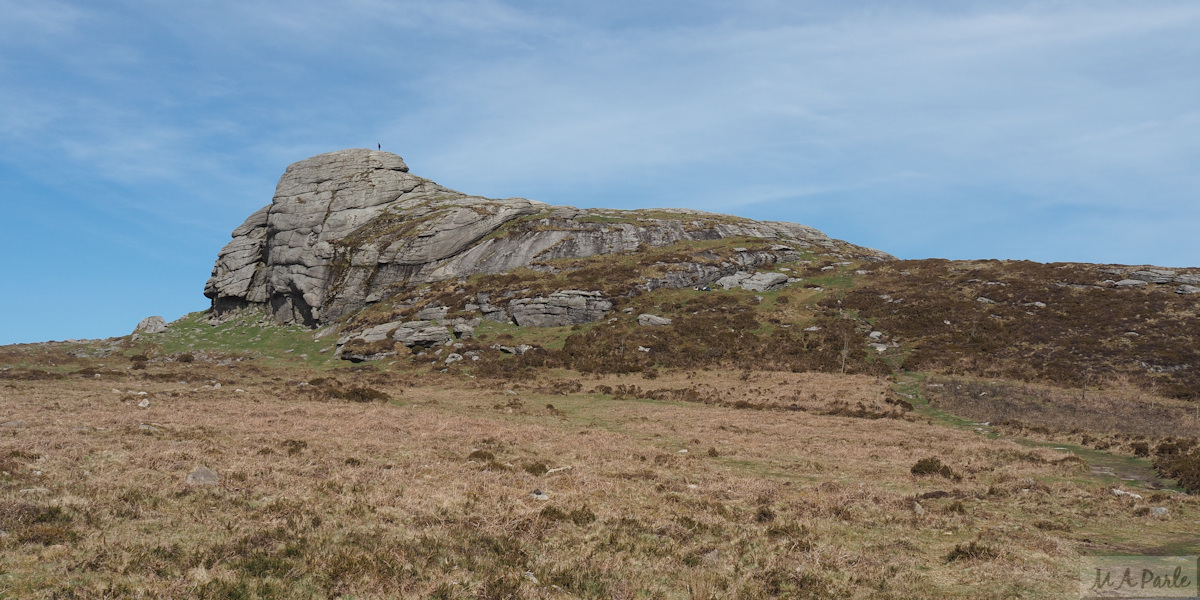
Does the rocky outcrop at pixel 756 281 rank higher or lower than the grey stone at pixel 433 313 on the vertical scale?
higher

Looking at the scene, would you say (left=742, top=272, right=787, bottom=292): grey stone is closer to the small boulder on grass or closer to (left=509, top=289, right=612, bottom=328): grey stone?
(left=509, top=289, right=612, bottom=328): grey stone

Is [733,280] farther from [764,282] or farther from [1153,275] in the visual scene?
[1153,275]

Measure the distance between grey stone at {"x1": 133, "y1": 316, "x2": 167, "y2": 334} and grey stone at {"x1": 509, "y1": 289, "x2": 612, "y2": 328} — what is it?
144 ft

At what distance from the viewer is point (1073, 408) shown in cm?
3650

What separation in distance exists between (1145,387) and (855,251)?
64544 millimetres

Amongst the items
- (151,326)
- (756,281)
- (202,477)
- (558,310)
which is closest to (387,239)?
(151,326)

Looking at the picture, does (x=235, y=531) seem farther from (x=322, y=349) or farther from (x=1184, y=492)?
(x=322, y=349)

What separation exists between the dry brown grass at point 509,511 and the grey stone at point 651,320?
33960mm

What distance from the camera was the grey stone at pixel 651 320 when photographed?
6166 centimetres

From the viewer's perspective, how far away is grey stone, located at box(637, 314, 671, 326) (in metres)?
61.7

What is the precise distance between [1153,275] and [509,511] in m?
85.9

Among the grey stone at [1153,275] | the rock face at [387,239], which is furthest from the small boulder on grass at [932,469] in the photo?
the grey stone at [1153,275]

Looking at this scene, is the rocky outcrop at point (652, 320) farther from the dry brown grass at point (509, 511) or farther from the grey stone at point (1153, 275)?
the grey stone at point (1153, 275)

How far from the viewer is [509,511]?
13.4m
